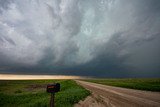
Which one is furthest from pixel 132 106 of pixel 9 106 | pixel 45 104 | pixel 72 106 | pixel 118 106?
pixel 9 106

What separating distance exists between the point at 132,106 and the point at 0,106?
14.9 metres

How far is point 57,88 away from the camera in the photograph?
1024 centimetres

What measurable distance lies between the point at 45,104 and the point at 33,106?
3.65ft

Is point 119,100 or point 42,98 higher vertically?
point 42,98

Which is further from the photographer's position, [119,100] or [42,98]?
[42,98]

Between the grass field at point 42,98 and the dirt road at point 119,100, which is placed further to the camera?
the dirt road at point 119,100

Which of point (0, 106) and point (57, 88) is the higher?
point (57, 88)

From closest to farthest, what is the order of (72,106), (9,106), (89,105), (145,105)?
(72,106)
(89,105)
(145,105)
(9,106)

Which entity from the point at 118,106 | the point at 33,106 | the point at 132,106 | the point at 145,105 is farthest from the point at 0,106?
the point at 145,105

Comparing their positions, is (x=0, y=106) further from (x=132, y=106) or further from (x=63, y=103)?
(x=132, y=106)

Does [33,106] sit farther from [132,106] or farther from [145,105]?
[145,105]

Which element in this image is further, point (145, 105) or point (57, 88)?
point (145, 105)

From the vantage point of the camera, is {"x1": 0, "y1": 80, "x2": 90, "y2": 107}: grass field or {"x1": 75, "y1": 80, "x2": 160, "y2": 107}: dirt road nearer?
{"x1": 0, "y1": 80, "x2": 90, "y2": 107}: grass field

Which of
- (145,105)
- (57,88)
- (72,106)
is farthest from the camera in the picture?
(145,105)
